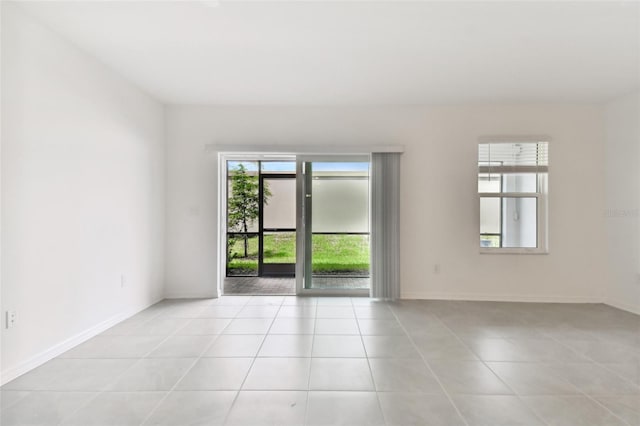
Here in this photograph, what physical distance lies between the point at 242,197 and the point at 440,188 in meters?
3.45

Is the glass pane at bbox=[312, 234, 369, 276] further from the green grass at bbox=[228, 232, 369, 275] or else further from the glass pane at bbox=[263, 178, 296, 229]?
the glass pane at bbox=[263, 178, 296, 229]

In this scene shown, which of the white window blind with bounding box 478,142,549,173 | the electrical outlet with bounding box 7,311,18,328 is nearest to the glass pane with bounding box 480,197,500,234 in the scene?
the white window blind with bounding box 478,142,549,173

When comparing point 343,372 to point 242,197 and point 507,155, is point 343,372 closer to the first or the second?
point 507,155

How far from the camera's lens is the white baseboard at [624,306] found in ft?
11.6

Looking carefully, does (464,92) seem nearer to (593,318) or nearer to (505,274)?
(505,274)

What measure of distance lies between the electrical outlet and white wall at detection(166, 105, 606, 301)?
204 cm

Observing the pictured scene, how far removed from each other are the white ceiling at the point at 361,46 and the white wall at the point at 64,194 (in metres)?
0.28

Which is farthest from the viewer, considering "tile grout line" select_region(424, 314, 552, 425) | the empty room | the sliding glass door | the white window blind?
the sliding glass door

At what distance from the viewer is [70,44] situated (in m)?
2.58

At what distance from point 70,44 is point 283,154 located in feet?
7.82

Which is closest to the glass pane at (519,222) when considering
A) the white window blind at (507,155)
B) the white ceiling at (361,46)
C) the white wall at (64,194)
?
the white window blind at (507,155)

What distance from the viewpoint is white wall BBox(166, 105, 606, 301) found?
397cm

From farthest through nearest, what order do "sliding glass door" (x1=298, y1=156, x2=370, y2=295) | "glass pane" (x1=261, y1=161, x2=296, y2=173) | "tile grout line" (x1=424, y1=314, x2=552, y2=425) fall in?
"glass pane" (x1=261, y1=161, x2=296, y2=173)
"sliding glass door" (x1=298, y1=156, x2=370, y2=295)
"tile grout line" (x1=424, y1=314, x2=552, y2=425)

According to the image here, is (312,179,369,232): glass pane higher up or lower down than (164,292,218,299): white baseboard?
higher up
